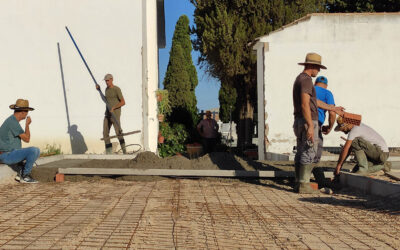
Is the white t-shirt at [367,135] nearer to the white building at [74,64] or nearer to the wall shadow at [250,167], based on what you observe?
the wall shadow at [250,167]

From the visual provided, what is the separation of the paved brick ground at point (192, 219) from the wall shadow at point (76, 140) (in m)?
3.89

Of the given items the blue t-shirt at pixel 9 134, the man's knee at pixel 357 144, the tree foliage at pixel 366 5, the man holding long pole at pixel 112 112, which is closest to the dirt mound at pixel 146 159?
the man holding long pole at pixel 112 112

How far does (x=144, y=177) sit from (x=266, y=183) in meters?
1.93

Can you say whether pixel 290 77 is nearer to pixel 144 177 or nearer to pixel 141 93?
pixel 141 93

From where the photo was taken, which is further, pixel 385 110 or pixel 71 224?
pixel 385 110

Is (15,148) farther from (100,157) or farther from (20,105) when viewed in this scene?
(100,157)

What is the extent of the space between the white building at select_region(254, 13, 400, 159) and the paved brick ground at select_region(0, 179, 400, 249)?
4.92 m

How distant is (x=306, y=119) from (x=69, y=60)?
6.54 m

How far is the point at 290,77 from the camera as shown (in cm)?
1035

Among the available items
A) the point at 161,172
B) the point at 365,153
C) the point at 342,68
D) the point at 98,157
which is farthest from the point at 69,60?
the point at 365,153

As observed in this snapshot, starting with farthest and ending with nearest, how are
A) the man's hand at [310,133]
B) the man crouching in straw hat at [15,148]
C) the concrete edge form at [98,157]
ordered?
the concrete edge form at [98,157]
the man crouching in straw hat at [15,148]
the man's hand at [310,133]

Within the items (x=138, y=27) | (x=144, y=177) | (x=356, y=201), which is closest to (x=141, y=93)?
(x=138, y=27)

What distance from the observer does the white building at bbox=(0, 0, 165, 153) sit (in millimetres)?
9539

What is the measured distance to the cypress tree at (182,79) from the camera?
16125mm
